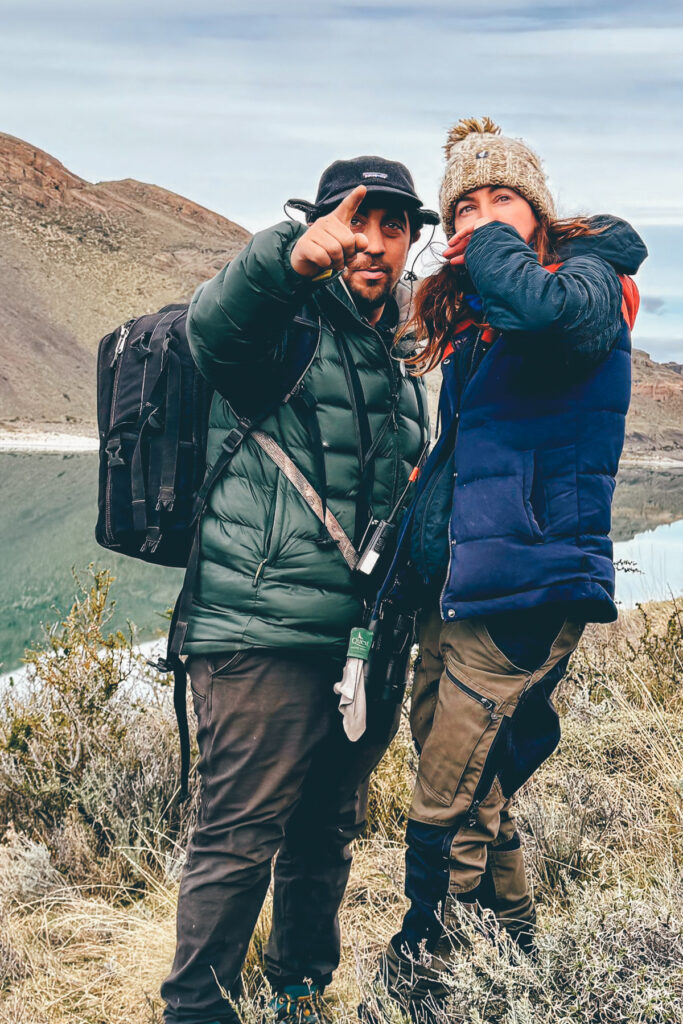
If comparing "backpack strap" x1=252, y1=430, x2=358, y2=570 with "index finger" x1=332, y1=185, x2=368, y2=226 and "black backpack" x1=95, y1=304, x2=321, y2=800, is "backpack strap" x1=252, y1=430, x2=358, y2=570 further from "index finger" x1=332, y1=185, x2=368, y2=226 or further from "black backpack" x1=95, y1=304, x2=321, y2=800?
"index finger" x1=332, y1=185, x2=368, y2=226

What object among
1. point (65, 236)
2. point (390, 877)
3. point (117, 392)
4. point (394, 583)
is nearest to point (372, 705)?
point (394, 583)

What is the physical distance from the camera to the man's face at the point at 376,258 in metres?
2.28

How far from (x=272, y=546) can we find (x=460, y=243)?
32.5 inches

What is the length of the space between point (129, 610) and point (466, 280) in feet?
27.4

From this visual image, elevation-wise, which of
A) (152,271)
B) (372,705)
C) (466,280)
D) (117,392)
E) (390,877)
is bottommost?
(390,877)

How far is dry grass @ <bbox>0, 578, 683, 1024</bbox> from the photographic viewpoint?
179cm

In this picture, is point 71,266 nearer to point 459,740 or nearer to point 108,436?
point 108,436

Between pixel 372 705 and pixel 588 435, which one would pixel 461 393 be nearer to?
pixel 588 435

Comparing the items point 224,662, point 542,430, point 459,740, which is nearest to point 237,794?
point 224,662

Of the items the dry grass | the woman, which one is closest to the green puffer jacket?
the woman

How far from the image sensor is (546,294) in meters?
1.73

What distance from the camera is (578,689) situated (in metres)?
4.60

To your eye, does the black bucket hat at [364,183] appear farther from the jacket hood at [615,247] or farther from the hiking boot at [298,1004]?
the hiking boot at [298,1004]

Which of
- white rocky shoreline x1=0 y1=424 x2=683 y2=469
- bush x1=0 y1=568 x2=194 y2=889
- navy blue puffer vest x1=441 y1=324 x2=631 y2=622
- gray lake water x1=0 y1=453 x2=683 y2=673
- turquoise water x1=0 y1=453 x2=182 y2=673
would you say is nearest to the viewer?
navy blue puffer vest x1=441 y1=324 x2=631 y2=622
